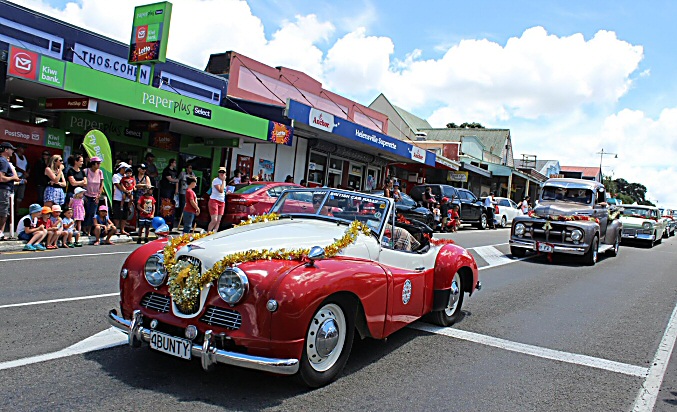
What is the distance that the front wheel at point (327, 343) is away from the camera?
4047mm

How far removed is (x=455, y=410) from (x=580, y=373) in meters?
1.75

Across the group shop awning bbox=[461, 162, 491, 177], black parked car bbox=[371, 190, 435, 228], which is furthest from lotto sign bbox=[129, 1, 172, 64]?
shop awning bbox=[461, 162, 491, 177]

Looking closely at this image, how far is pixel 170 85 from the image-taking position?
18109 millimetres

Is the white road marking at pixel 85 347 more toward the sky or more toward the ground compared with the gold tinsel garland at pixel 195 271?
more toward the ground

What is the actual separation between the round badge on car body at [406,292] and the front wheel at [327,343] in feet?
3.00

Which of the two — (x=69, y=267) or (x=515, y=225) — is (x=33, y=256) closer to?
(x=69, y=267)

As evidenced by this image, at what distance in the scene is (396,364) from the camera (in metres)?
4.97

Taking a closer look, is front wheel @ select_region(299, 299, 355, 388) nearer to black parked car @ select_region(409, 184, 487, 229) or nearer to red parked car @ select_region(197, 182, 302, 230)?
red parked car @ select_region(197, 182, 302, 230)

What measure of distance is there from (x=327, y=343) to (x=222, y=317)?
829 millimetres

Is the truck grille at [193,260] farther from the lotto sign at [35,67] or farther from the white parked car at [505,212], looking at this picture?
the white parked car at [505,212]

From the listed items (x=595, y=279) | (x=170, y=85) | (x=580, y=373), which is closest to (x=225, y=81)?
(x=170, y=85)

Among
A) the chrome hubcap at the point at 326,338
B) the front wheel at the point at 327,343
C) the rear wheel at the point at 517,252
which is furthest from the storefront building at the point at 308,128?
the chrome hubcap at the point at 326,338

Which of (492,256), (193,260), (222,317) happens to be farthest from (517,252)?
(222,317)

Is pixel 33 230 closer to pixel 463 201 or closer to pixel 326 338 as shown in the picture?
pixel 326 338
